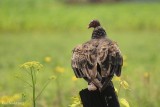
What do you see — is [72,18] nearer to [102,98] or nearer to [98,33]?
[98,33]

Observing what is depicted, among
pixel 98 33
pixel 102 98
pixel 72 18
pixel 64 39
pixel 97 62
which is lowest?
pixel 102 98

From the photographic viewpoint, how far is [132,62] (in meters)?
11.9

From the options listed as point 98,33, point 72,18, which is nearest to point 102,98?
point 98,33

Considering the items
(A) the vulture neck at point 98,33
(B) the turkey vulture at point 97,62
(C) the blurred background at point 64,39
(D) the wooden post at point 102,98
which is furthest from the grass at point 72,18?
(D) the wooden post at point 102,98

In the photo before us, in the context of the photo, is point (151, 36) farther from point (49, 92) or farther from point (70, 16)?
point (49, 92)

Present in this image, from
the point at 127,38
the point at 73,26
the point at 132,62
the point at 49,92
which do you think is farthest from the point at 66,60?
the point at 73,26

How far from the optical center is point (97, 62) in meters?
3.10

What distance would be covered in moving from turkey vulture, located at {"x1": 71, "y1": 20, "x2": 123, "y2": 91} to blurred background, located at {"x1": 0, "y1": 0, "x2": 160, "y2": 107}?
332 cm

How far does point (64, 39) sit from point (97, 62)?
1404 cm

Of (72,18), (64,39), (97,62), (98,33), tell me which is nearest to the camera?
(97,62)

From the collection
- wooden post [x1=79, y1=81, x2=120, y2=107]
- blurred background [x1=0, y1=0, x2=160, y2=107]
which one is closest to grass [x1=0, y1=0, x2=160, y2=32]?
blurred background [x1=0, y1=0, x2=160, y2=107]

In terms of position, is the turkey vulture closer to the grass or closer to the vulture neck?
the vulture neck

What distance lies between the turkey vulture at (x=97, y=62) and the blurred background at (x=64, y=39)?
10.9 feet

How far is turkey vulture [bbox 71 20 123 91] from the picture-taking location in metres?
3.07
